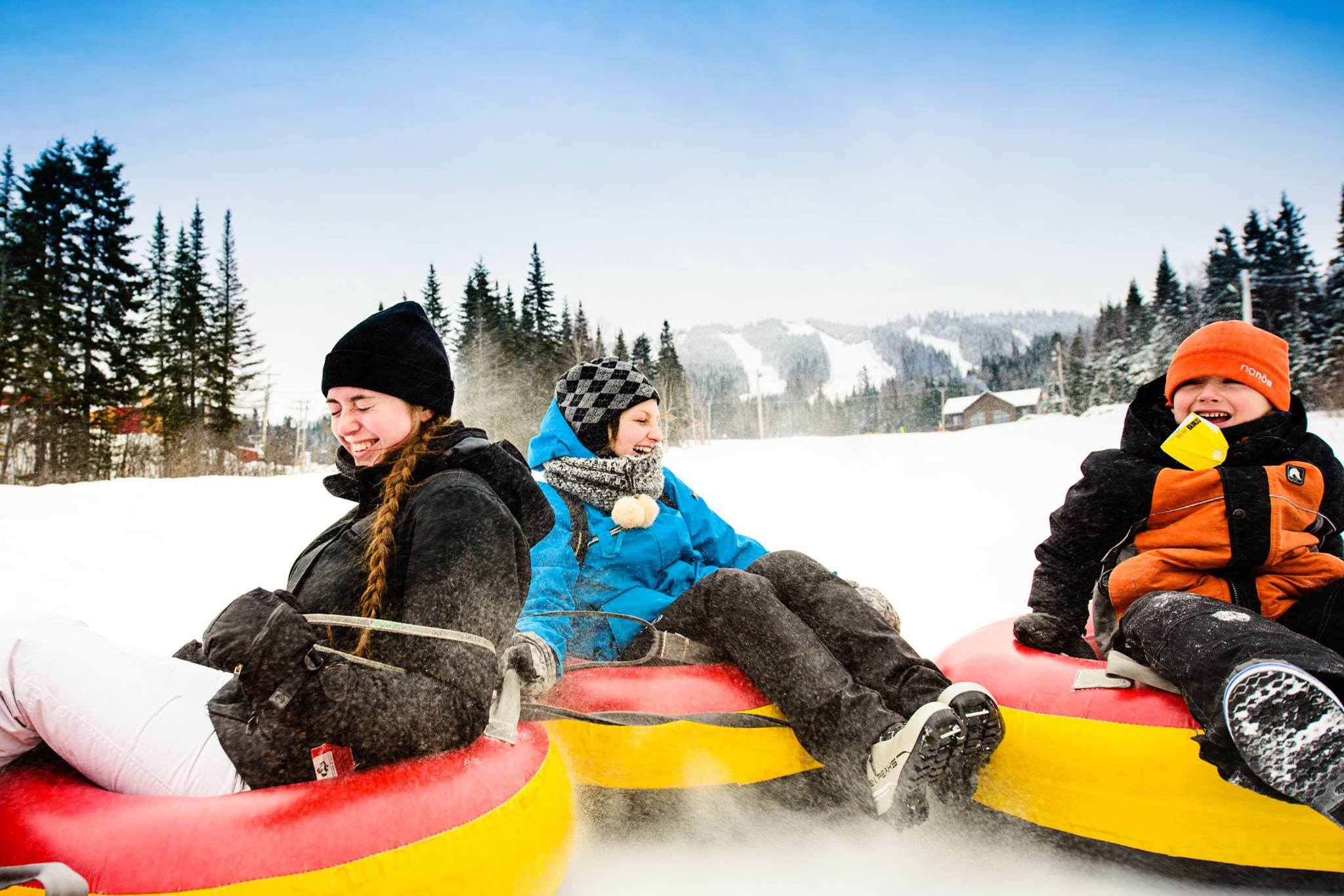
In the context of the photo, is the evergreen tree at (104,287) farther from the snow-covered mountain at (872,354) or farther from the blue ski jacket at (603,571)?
the snow-covered mountain at (872,354)

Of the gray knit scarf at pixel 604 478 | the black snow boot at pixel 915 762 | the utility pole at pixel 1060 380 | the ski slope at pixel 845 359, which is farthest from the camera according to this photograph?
the ski slope at pixel 845 359

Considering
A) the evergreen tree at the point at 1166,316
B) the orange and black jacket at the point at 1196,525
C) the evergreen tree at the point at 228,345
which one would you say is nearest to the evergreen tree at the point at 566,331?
the evergreen tree at the point at 228,345

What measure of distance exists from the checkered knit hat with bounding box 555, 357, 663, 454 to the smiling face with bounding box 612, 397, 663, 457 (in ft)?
0.13

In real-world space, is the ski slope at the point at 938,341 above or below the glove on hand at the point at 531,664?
above

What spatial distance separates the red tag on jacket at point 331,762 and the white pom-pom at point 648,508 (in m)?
1.30

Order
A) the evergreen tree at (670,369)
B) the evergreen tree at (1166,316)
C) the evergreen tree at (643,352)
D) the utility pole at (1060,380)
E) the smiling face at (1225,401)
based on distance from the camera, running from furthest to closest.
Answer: the utility pole at (1060,380) → the evergreen tree at (670,369) → the evergreen tree at (643,352) → the evergreen tree at (1166,316) → the smiling face at (1225,401)

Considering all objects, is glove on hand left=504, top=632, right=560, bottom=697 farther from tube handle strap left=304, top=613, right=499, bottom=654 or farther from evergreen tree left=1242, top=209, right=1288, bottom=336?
evergreen tree left=1242, top=209, right=1288, bottom=336

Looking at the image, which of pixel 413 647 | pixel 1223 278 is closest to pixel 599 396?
pixel 413 647

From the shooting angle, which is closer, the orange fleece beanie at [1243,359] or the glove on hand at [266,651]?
the glove on hand at [266,651]

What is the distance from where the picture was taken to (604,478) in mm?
2854

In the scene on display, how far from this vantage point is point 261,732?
5.24 ft

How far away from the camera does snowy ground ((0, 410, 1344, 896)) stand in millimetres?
2115

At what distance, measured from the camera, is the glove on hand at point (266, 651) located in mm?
1364

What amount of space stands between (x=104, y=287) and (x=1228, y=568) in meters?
27.8
